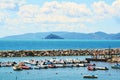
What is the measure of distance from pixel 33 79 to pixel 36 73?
882 centimetres

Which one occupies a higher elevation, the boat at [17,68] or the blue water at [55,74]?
the boat at [17,68]

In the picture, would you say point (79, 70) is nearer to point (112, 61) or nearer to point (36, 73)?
point (36, 73)

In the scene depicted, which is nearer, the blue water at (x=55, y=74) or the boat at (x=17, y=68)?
the blue water at (x=55, y=74)

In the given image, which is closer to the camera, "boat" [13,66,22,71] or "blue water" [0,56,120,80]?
"blue water" [0,56,120,80]

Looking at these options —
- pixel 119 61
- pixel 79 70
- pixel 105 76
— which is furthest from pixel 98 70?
pixel 119 61

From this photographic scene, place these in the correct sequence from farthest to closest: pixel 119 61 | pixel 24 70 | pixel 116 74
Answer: pixel 119 61
pixel 24 70
pixel 116 74

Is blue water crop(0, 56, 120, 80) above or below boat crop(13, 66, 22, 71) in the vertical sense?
below

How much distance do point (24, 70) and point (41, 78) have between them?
12885mm

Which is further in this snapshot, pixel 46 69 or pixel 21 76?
pixel 46 69

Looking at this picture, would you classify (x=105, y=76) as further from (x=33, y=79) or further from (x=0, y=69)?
(x=0, y=69)

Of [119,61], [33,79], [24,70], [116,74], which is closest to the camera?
[33,79]

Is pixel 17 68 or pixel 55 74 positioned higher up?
pixel 17 68

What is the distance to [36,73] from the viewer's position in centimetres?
8488

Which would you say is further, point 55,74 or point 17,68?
point 17,68
